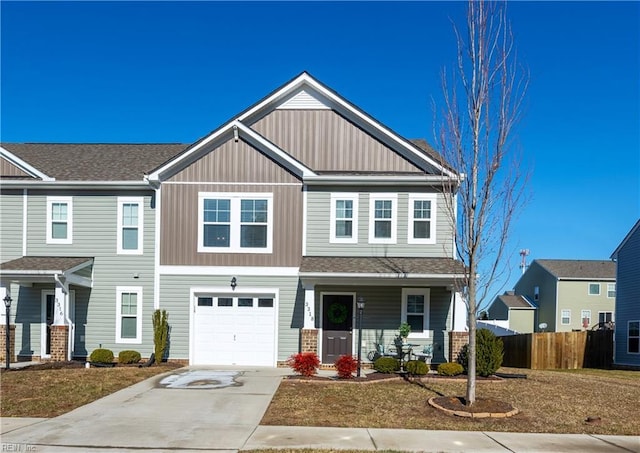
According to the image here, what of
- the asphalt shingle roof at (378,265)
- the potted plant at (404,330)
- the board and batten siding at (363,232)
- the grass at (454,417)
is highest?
the board and batten siding at (363,232)

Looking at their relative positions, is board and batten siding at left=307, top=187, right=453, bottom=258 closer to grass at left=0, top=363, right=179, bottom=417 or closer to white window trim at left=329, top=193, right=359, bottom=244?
white window trim at left=329, top=193, right=359, bottom=244

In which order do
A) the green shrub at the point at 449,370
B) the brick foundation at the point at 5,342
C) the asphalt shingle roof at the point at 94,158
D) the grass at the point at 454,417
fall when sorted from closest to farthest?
the grass at the point at 454,417, the green shrub at the point at 449,370, the brick foundation at the point at 5,342, the asphalt shingle roof at the point at 94,158

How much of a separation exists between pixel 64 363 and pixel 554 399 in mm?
12936

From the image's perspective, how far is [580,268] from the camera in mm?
44156

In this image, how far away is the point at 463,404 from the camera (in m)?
11.2

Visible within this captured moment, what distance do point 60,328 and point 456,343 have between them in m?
11.6

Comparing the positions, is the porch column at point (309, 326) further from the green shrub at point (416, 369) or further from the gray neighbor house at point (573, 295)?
the gray neighbor house at point (573, 295)

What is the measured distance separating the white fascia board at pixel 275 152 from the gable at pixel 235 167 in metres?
0.18

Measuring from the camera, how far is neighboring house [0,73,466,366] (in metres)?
17.3

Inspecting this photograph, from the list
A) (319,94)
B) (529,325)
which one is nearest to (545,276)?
(529,325)

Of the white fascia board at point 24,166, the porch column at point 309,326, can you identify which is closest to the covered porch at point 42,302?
the white fascia board at point 24,166

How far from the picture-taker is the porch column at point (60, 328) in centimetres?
1645

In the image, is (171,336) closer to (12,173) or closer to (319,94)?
(12,173)

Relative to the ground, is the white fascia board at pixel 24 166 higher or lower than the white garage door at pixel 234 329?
higher
